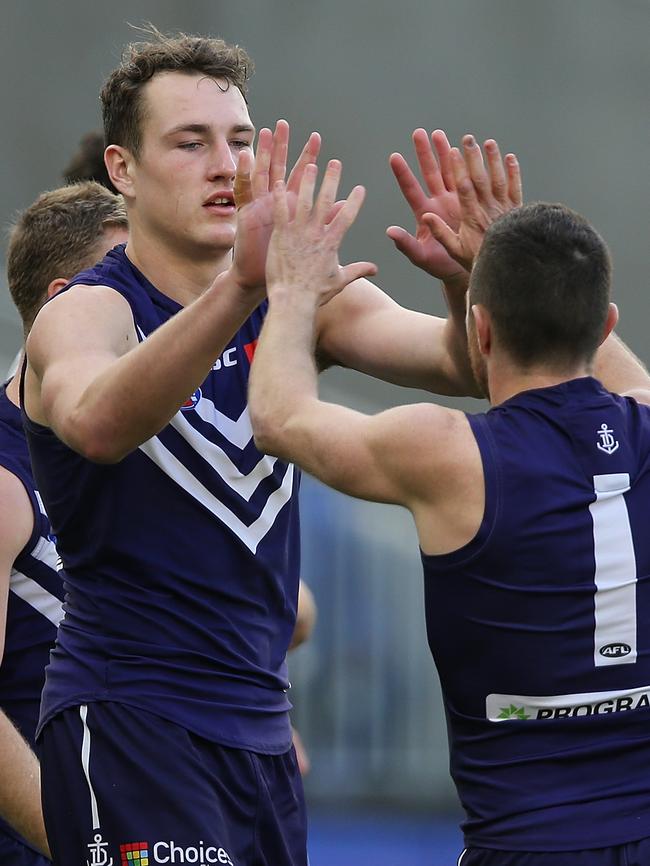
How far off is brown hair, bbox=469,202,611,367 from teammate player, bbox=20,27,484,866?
1.06ft

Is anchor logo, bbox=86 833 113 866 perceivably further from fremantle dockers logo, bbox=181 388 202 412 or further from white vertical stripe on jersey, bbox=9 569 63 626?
fremantle dockers logo, bbox=181 388 202 412

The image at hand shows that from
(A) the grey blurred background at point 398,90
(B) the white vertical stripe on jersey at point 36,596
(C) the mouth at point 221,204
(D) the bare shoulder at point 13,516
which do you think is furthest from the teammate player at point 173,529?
(A) the grey blurred background at point 398,90

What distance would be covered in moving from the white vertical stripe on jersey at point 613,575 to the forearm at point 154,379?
0.80m

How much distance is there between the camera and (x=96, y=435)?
304cm

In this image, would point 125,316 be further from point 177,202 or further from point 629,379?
point 629,379

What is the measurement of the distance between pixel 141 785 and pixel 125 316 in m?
1.03

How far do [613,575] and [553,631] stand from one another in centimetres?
16

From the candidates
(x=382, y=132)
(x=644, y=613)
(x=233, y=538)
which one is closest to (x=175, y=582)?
(x=233, y=538)

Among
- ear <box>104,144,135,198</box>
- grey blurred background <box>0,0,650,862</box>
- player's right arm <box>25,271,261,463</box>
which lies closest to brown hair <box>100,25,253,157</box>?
ear <box>104,144,135,198</box>

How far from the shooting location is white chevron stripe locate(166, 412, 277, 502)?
11.1ft

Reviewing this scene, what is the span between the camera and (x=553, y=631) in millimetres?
2832

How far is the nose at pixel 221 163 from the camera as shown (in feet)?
11.8

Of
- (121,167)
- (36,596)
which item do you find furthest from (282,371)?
(36,596)

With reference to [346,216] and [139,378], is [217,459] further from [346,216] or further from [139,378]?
[346,216]
